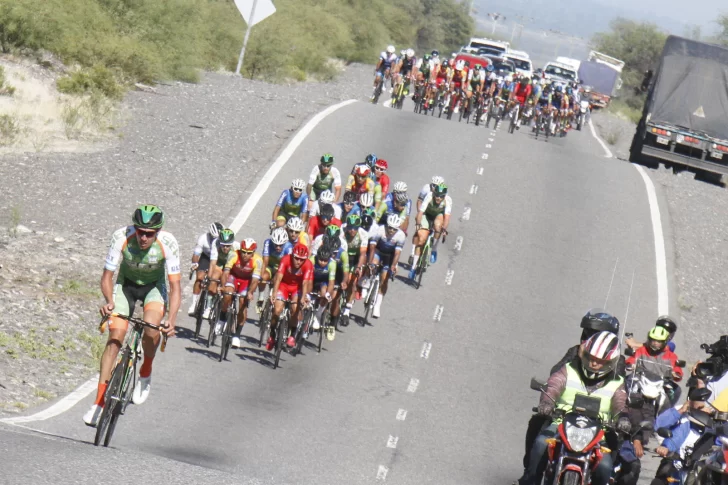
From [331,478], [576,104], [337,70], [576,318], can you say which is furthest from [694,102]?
[331,478]

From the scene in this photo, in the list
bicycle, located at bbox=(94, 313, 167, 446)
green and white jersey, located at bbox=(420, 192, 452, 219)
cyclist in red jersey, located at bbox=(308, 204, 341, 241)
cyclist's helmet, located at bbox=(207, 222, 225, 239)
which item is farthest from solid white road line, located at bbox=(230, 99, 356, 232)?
bicycle, located at bbox=(94, 313, 167, 446)

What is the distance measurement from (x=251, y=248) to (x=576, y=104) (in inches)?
1169

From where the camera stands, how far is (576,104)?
4434 centimetres

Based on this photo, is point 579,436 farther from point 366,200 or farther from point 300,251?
point 366,200

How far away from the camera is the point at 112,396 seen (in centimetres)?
1050

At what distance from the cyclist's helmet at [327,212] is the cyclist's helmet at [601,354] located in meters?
9.29

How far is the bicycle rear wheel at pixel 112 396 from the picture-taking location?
1049 centimetres

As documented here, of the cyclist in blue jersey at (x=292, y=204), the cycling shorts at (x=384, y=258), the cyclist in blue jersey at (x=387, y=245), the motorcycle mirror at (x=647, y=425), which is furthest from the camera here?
the cyclist in blue jersey at (x=292, y=204)

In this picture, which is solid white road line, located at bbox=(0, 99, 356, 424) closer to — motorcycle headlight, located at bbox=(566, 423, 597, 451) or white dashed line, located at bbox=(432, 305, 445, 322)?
white dashed line, located at bbox=(432, 305, 445, 322)

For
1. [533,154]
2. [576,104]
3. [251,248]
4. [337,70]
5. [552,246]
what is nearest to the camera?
[251,248]

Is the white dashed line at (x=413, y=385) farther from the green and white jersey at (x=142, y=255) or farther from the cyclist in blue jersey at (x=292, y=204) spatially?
the green and white jersey at (x=142, y=255)

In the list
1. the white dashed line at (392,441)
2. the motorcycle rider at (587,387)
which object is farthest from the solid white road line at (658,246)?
the motorcycle rider at (587,387)

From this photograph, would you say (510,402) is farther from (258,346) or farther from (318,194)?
(318,194)

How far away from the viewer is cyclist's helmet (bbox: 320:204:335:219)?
62.0 feet
